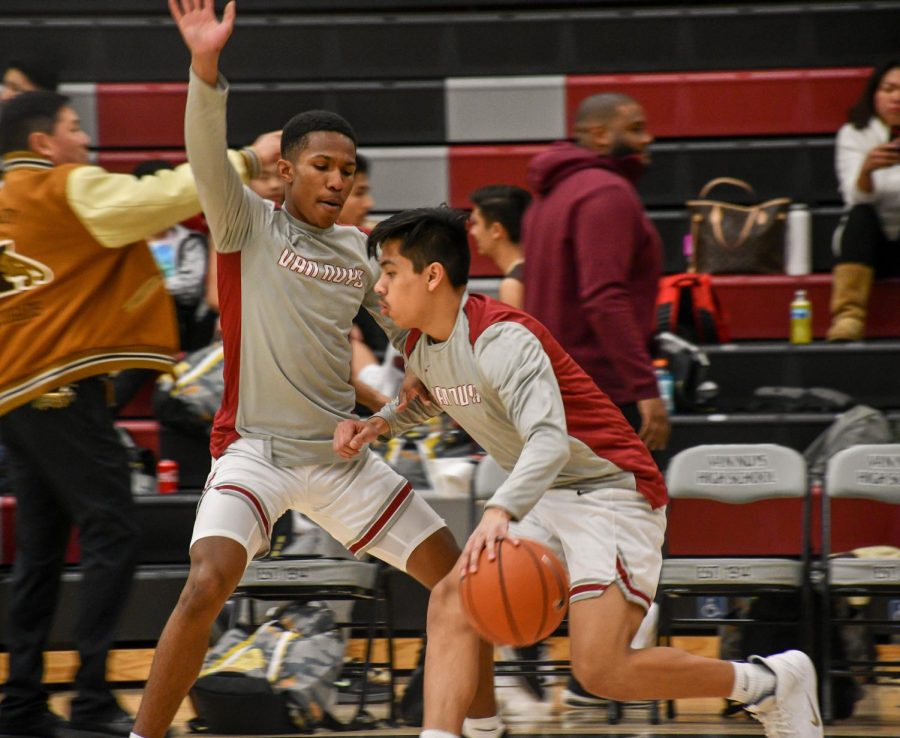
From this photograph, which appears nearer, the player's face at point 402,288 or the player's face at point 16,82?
the player's face at point 402,288

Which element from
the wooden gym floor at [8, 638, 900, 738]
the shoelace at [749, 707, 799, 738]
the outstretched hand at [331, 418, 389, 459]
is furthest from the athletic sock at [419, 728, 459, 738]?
the wooden gym floor at [8, 638, 900, 738]

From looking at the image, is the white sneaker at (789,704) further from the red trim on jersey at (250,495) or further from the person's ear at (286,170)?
the person's ear at (286,170)

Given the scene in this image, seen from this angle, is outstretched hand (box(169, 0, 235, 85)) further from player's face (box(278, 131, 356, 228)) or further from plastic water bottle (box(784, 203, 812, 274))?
plastic water bottle (box(784, 203, 812, 274))

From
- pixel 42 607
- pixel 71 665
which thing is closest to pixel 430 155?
pixel 71 665

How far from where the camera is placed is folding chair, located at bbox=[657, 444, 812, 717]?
459cm

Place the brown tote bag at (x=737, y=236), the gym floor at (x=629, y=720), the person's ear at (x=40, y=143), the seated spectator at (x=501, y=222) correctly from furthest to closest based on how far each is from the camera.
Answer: the brown tote bag at (x=737, y=236)
the seated spectator at (x=501, y=222)
the gym floor at (x=629, y=720)
the person's ear at (x=40, y=143)

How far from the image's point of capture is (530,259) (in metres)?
4.63

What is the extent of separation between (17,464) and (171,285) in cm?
209

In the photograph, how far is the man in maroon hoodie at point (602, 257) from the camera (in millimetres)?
4324

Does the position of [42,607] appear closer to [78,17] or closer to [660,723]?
[660,723]

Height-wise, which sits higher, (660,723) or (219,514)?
(219,514)

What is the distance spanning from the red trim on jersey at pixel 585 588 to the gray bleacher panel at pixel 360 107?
4364 millimetres

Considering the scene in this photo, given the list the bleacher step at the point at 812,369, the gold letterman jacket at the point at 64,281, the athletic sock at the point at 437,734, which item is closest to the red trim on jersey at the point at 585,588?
the athletic sock at the point at 437,734

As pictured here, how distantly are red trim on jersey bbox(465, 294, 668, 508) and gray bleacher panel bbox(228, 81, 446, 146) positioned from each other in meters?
3.98
